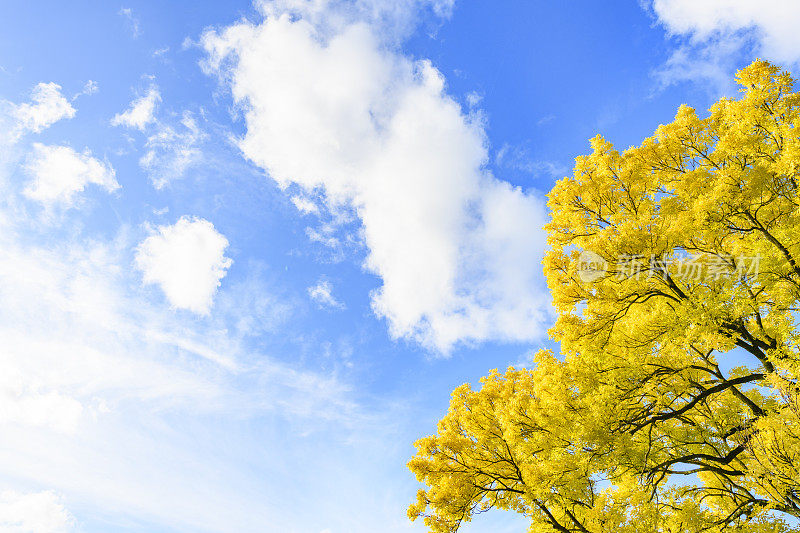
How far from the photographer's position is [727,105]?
384 inches

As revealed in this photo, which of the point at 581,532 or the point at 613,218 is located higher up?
the point at 613,218

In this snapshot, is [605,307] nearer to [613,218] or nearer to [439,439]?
[613,218]

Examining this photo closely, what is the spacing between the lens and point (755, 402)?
9.61 meters

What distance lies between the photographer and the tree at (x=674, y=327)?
7.66m

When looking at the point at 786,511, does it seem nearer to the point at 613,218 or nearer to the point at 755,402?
the point at 755,402

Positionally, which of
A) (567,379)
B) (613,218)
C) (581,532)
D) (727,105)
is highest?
(727,105)

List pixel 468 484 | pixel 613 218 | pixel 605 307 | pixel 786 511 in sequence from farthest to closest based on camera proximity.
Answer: pixel 468 484 → pixel 613 218 → pixel 605 307 → pixel 786 511

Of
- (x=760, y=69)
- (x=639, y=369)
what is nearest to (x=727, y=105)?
(x=760, y=69)

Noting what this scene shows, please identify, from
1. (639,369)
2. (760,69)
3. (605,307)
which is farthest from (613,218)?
(760,69)

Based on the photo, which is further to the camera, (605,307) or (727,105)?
(727,105)

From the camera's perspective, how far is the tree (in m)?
7.66

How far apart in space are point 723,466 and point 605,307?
4661 mm

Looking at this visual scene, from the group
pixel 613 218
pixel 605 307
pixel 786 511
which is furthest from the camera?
pixel 613 218

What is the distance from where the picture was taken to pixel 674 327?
24.8 ft
